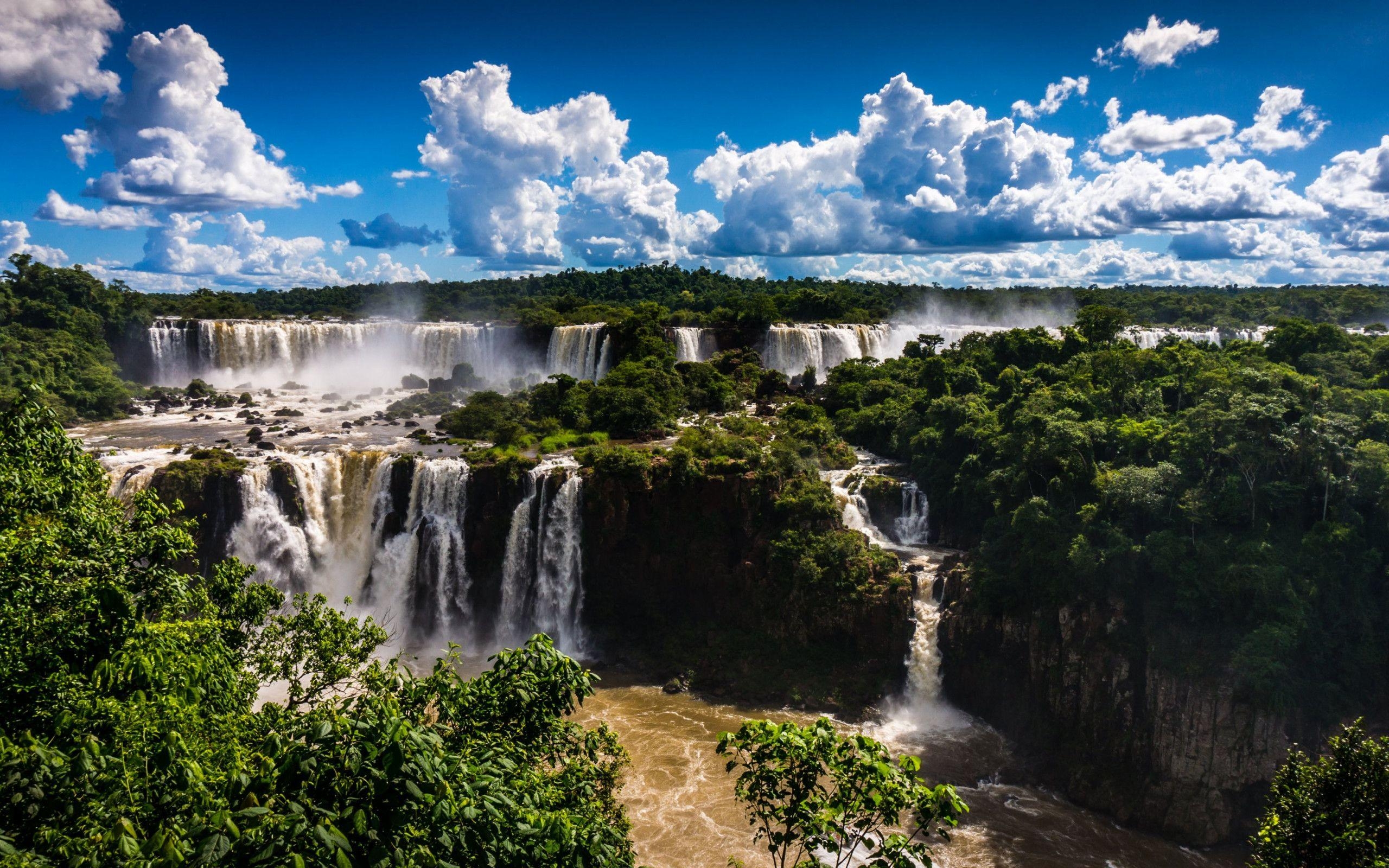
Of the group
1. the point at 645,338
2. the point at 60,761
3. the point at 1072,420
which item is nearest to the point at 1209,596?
the point at 1072,420

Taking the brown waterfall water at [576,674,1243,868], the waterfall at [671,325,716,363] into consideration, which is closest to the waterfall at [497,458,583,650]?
the brown waterfall water at [576,674,1243,868]

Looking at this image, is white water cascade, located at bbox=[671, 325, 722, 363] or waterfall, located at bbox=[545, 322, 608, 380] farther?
white water cascade, located at bbox=[671, 325, 722, 363]

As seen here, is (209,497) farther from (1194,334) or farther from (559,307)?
(1194,334)

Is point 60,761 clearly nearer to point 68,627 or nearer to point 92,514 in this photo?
point 68,627

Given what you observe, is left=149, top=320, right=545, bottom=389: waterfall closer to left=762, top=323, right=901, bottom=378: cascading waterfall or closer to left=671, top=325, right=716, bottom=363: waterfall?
left=671, top=325, right=716, bottom=363: waterfall

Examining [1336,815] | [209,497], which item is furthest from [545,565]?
[1336,815]

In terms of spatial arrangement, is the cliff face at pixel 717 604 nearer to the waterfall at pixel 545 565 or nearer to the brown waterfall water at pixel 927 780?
the waterfall at pixel 545 565
